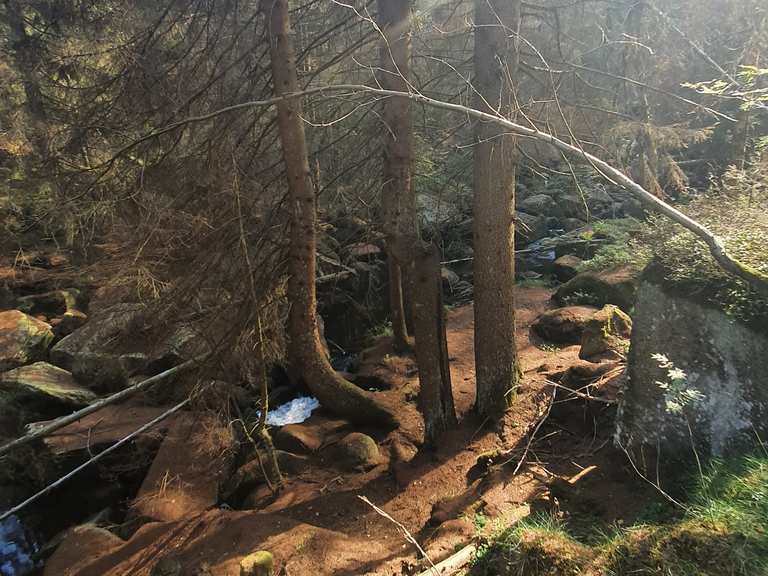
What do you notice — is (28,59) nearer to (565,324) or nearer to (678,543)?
(565,324)

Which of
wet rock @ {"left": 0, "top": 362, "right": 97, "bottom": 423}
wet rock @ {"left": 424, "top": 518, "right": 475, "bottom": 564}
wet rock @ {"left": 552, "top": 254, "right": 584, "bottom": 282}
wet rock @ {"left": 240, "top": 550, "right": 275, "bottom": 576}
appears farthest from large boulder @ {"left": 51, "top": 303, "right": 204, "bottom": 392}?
wet rock @ {"left": 552, "top": 254, "right": 584, "bottom": 282}

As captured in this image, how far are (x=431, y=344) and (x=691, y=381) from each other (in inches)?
121

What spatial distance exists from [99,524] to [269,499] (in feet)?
8.46

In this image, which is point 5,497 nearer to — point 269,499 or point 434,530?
point 269,499

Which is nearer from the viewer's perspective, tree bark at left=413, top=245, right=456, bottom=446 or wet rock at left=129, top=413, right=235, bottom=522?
tree bark at left=413, top=245, right=456, bottom=446

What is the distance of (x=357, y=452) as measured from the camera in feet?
22.4

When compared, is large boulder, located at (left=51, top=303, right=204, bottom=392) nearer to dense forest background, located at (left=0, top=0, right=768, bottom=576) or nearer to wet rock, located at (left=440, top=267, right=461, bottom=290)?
dense forest background, located at (left=0, top=0, right=768, bottom=576)

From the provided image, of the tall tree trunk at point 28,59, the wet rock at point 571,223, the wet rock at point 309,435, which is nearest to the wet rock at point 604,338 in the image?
the wet rock at point 309,435

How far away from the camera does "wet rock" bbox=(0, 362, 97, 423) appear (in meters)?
8.58

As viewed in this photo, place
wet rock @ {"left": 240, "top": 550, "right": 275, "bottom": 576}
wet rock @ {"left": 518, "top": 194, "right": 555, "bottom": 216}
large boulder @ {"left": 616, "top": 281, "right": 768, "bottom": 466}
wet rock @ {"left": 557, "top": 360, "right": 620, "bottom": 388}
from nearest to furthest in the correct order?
1. large boulder @ {"left": 616, "top": 281, "right": 768, "bottom": 466}
2. wet rock @ {"left": 240, "top": 550, "right": 275, "bottom": 576}
3. wet rock @ {"left": 557, "top": 360, "right": 620, "bottom": 388}
4. wet rock @ {"left": 518, "top": 194, "right": 555, "bottom": 216}

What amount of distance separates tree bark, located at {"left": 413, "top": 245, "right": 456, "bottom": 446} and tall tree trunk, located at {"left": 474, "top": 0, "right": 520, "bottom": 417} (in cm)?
55

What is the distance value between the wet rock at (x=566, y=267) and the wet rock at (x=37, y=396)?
12147mm

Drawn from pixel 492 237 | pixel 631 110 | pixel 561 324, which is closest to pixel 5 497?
pixel 492 237

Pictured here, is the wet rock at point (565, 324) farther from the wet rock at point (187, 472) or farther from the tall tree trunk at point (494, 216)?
the wet rock at point (187, 472)
